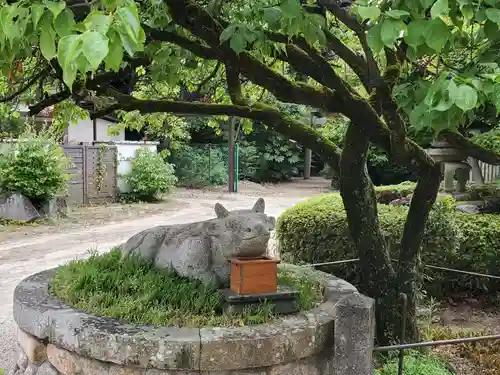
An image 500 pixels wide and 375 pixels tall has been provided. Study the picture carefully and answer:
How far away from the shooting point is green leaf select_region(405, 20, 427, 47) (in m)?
1.73

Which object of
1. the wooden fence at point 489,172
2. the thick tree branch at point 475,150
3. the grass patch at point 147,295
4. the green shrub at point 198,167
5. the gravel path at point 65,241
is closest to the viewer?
the grass patch at point 147,295

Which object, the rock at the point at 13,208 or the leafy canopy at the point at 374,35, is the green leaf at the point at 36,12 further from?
the rock at the point at 13,208

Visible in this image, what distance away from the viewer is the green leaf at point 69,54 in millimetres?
1285

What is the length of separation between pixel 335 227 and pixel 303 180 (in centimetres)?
1878

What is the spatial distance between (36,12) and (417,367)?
3617 millimetres

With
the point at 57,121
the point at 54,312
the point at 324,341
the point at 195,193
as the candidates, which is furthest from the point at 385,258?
the point at 195,193

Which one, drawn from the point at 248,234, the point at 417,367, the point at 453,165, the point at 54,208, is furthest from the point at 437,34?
the point at 54,208

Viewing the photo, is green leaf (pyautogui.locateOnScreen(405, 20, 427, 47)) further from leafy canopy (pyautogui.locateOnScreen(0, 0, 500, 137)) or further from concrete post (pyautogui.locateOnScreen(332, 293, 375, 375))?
concrete post (pyautogui.locateOnScreen(332, 293, 375, 375))

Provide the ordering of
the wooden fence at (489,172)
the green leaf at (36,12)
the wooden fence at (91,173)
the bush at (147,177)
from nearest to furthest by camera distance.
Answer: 1. the green leaf at (36,12)
2. the wooden fence at (489,172)
3. the wooden fence at (91,173)
4. the bush at (147,177)

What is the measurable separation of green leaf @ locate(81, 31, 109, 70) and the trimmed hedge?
4.90 meters

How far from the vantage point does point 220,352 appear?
2596 millimetres

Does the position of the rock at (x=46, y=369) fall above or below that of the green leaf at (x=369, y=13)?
below

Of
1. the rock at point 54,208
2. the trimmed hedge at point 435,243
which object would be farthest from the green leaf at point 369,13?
the rock at point 54,208

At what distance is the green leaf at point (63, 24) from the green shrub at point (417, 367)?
332 cm
